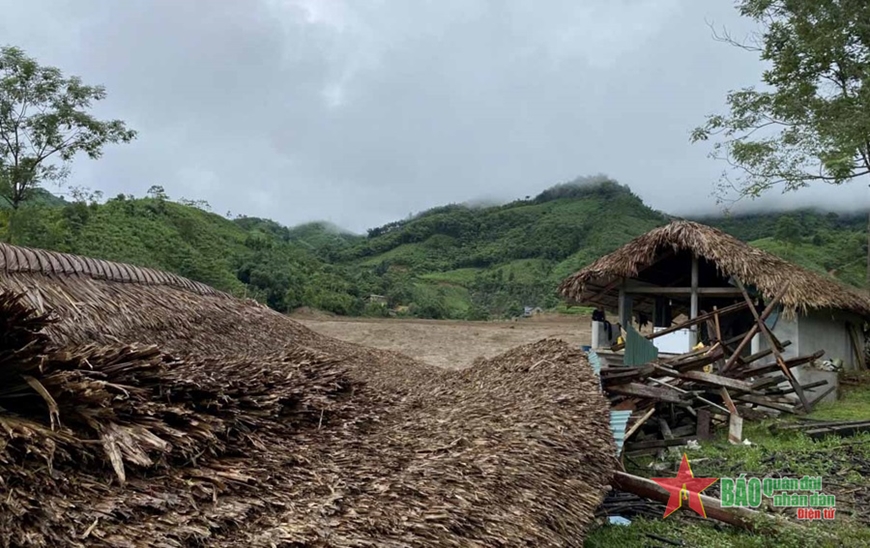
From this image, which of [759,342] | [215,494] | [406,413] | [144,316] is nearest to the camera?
[215,494]

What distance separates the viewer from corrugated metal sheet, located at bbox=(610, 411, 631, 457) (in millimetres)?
5453

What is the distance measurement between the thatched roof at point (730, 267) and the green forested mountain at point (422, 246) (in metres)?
10.8

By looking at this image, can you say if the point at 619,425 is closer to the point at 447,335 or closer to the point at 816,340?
A: the point at 816,340

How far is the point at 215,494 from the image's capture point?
2.08 meters

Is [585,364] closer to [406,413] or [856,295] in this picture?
[406,413]

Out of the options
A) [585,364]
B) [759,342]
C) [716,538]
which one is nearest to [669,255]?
[759,342]

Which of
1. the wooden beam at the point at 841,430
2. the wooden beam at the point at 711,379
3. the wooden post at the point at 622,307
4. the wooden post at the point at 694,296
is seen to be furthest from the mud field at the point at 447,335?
the wooden beam at the point at 841,430

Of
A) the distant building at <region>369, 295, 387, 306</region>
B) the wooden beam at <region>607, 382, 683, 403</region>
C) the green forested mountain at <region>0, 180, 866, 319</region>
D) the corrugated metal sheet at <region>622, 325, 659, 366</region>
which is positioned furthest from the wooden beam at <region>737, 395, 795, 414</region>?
the distant building at <region>369, 295, 387, 306</region>

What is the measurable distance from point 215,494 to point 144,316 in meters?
3.56

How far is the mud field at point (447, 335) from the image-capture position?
1675 cm

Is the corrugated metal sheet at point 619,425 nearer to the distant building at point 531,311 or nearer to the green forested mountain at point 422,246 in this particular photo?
the green forested mountain at point 422,246

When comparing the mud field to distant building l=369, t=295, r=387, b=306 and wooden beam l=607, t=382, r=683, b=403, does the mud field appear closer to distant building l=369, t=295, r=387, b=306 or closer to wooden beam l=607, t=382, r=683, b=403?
distant building l=369, t=295, r=387, b=306

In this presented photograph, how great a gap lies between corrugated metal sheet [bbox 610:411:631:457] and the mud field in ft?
30.1

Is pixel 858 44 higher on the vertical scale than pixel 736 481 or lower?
higher
